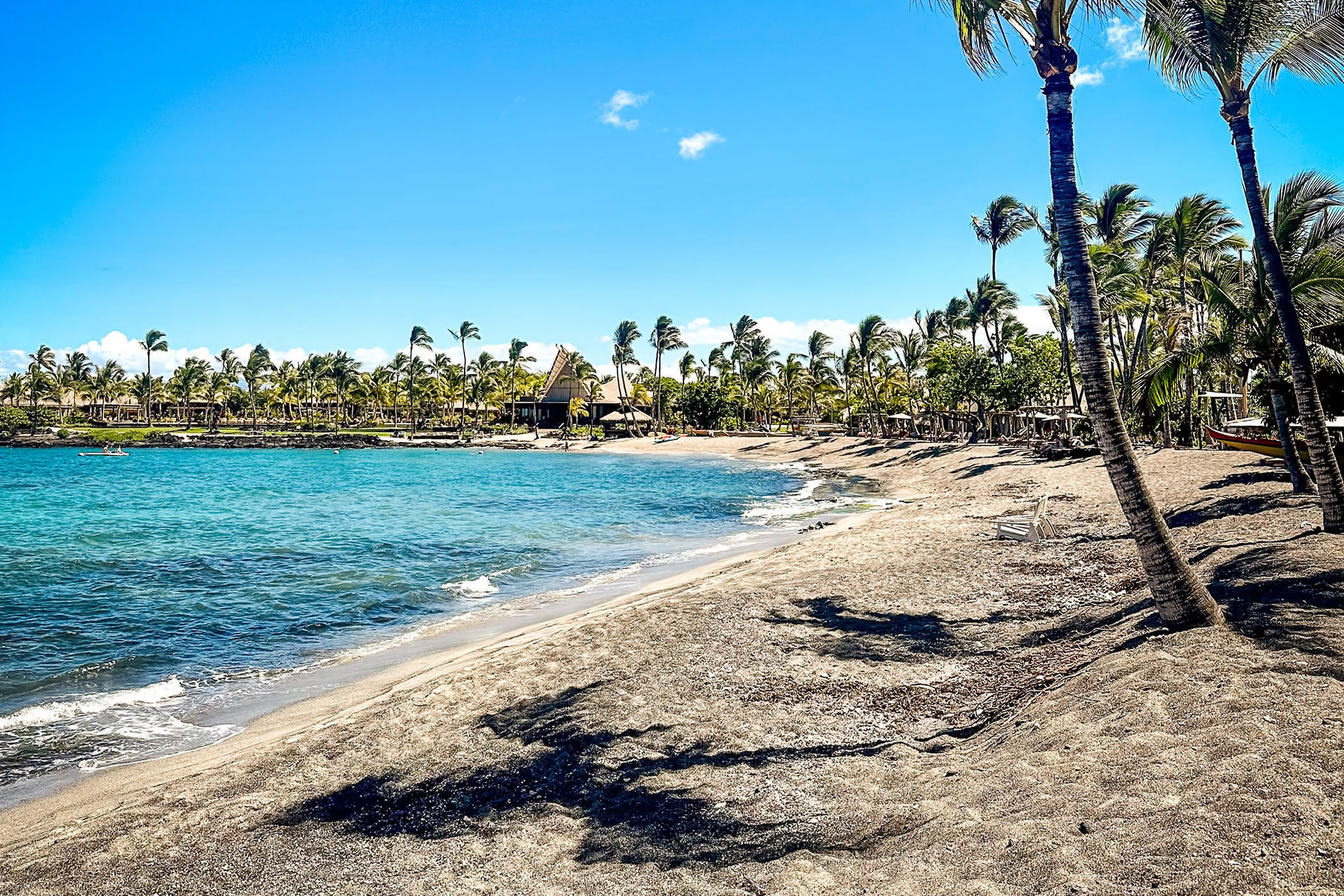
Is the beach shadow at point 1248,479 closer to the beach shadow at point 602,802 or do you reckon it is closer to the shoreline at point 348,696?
the shoreline at point 348,696

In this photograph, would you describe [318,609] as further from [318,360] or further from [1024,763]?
[318,360]

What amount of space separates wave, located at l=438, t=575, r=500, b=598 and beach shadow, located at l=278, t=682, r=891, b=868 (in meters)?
8.94

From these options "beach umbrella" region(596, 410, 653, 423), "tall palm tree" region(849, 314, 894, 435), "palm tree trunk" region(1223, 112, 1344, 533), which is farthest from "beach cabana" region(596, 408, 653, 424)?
"palm tree trunk" region(1223, 112, 1344, 533)

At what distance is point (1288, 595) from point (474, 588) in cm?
1370

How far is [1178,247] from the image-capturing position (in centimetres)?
2008

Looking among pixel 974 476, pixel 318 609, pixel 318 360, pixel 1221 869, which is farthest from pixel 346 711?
pixel 318 360

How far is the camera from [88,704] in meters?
9.37

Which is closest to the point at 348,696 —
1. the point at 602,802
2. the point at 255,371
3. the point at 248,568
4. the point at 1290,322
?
the point at 602,802

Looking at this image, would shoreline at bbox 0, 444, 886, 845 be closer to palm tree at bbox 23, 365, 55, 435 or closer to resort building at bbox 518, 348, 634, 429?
resort building at bbox 518, 348, 634, 429

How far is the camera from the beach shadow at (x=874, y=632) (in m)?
8.57

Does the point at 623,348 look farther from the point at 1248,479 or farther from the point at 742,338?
the point at 1248,479

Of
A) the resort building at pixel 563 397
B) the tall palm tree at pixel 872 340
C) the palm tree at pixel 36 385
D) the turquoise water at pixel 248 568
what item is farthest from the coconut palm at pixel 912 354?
the palm tree at pixel 36 385

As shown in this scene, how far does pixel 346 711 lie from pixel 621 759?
4078 mm

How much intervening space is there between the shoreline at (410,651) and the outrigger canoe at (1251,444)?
1488cm
